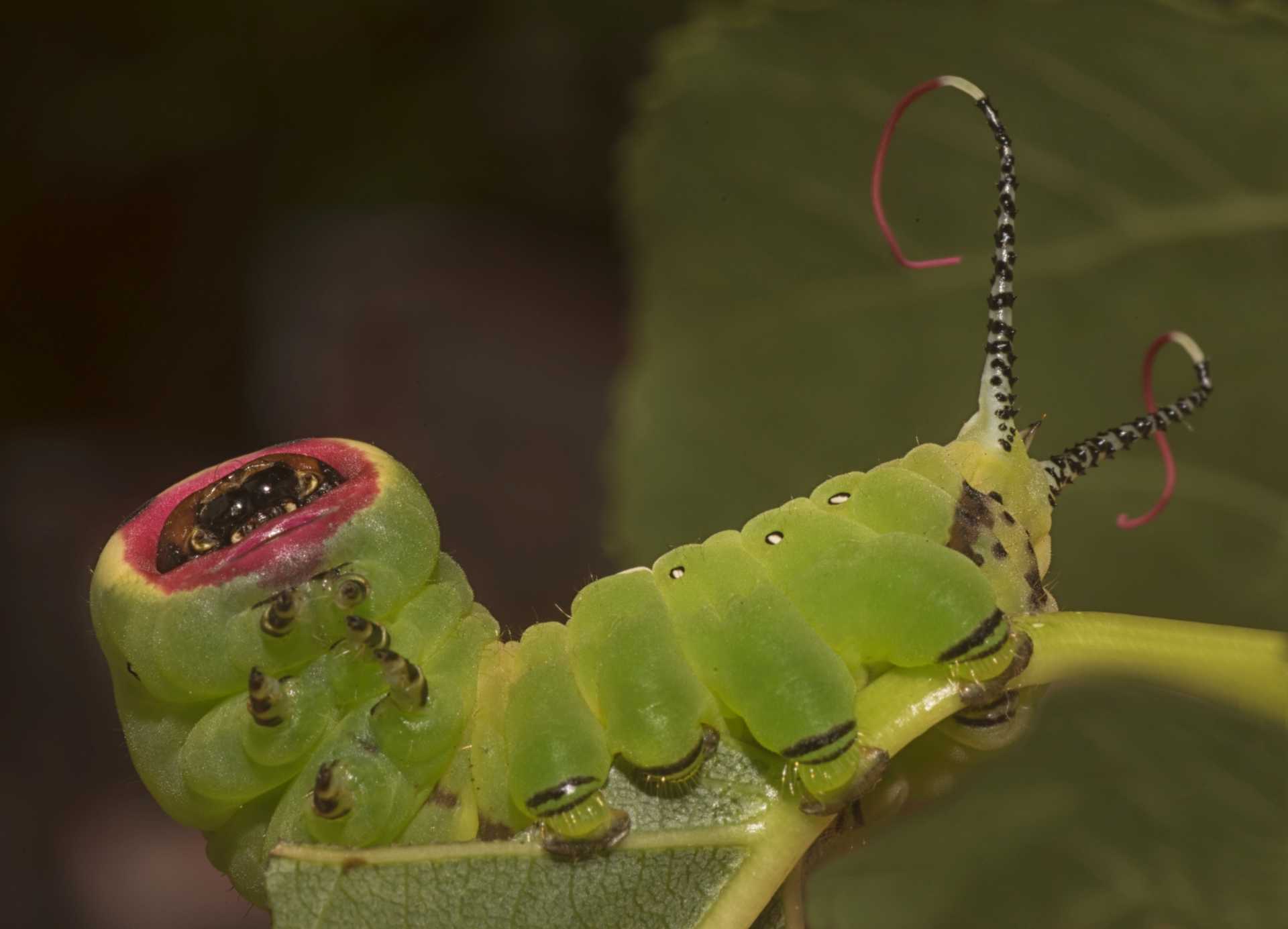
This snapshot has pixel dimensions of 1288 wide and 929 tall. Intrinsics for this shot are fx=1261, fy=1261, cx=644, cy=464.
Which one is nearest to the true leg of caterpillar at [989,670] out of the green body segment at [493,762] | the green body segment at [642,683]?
the green body segment at [642,683]

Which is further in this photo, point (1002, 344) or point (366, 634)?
point (1002, 344)

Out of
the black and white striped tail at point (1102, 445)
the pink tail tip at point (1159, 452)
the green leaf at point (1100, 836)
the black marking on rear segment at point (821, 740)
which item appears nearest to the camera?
the black marking on rear segment at point (821, 740)

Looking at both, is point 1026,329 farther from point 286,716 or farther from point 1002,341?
point 286,716

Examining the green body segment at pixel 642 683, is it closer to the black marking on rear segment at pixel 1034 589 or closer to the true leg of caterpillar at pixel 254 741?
the true leg of caterpillar at pixel 254 741

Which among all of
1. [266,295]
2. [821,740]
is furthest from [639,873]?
[266,295]

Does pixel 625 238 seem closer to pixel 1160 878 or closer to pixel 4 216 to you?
pixel 1160 878

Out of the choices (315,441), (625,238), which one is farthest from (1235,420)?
(315,441)
